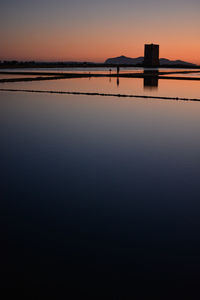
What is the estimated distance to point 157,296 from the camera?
368cm

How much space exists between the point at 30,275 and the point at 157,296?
63.0 inches

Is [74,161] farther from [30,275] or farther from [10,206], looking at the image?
[30,275]

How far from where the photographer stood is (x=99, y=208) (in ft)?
18.9

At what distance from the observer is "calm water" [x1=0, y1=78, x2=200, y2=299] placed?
4.05 metres

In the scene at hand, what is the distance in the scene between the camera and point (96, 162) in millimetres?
8539

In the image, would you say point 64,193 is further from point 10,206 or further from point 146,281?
point 146,281

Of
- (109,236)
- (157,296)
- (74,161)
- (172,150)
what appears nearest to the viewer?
(157,296)

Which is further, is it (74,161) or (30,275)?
(74,161)

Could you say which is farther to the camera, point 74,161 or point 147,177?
point 74,161

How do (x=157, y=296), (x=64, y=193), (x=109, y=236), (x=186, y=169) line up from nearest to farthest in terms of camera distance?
(x=157, y=296) < (x=109, y=236) < (x=64, y=193) < (x=186, y=169)

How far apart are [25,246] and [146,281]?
181cm

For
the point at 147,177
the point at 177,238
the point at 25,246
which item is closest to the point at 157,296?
the point at 177,238

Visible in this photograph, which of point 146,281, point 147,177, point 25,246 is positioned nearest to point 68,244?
point 25,246

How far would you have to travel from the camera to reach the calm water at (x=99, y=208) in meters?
4.05
